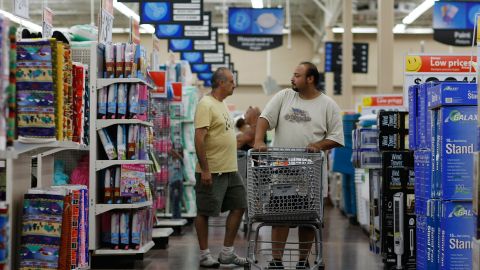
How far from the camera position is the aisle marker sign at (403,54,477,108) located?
7.96 metres

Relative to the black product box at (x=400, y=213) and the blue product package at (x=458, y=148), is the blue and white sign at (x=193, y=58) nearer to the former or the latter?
the black product box at (x=400, y=213)

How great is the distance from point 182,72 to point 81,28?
17.9 ft

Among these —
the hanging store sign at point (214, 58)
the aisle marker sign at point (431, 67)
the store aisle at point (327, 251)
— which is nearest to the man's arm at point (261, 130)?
the store aisle at point (327, 251)

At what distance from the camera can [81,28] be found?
7.41 m

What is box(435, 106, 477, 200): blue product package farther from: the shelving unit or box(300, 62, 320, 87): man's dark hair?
the shelving unit

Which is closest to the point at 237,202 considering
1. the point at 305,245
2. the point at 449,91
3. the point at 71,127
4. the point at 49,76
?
the point at 305,245

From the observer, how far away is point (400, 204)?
7.11 metres

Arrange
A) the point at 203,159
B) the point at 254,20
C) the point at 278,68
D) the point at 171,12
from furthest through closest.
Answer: the point at 278,68, the point at 254,20, the point at 171,12, the point at 203,159

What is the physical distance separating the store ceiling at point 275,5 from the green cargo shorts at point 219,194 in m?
15.4

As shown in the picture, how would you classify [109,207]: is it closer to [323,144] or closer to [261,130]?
[261,130]

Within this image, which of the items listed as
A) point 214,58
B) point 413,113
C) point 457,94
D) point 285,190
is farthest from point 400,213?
point 214,58

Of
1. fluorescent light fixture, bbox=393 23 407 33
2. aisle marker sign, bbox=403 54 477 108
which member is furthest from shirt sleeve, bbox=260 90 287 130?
fluorescent light fixture, bbox=393 23 407 33

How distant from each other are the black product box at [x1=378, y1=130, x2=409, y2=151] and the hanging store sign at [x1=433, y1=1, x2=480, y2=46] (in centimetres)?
878

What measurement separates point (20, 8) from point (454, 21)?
36.6 feet
